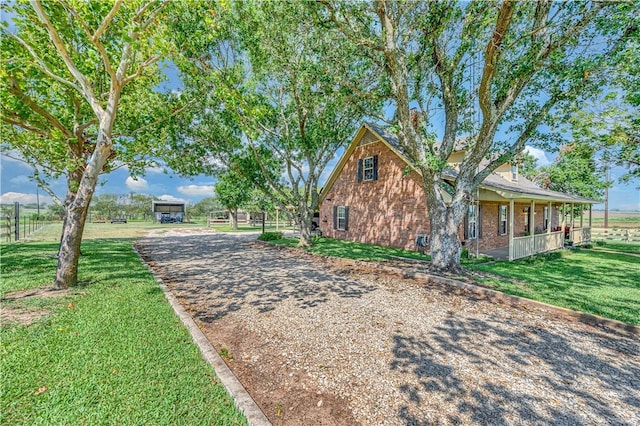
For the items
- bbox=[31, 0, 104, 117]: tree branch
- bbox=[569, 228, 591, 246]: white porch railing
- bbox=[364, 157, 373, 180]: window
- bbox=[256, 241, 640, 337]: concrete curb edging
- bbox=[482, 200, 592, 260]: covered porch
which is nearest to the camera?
bbox=[256, 241, 640, 337]: concrete curb edging

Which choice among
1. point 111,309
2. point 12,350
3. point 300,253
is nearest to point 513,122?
point 300,253

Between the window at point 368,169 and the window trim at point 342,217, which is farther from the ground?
the window at point 368,169

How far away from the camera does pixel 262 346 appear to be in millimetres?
3807

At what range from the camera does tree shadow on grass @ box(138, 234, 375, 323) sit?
555cm

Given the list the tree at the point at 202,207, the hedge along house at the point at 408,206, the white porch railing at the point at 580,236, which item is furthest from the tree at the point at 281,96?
the tree at the point at 202,207

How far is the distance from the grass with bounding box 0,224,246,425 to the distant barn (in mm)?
42052

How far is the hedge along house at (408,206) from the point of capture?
38.9ft

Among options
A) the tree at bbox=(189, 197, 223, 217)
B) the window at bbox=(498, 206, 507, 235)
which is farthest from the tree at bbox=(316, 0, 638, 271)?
the tree at bbox=(189, 197, 223, 217)

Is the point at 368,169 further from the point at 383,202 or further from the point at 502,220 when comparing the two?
the point at 502,220

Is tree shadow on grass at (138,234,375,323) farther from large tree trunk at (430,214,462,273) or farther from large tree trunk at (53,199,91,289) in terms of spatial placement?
large tree trunk at (430,214,462,273)

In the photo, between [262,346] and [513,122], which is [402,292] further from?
[513,122]

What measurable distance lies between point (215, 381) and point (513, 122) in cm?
1089

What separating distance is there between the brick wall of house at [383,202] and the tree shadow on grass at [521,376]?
27.2 ft

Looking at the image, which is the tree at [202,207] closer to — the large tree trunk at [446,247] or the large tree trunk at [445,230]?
the large tree trunk at [445,230]
